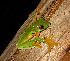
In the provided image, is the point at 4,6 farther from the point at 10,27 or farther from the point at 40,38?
the point at 40,38

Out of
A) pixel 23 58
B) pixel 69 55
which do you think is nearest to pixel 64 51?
pixel 69 55

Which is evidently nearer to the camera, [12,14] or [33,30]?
[33,30]

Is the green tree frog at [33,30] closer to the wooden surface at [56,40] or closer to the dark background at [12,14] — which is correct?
the wooden surface at [56,40]

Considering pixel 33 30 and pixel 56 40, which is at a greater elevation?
pixel 33 30

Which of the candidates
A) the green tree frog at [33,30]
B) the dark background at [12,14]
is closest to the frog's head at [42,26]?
the green tree frog at [33,30]

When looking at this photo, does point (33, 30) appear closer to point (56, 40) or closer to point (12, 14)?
point (56, 40)

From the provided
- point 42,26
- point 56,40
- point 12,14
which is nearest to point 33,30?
point 42,26

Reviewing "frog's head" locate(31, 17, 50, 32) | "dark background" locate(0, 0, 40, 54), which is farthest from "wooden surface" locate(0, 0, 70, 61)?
"dark background" locate(0, 0, 40, 54)

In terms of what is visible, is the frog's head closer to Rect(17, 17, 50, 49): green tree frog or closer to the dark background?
Rect(17, 17, 50, 49): green tree frog

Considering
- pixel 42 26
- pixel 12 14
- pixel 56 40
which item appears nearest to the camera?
pixel 56 40
